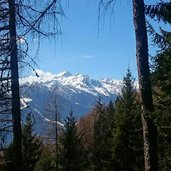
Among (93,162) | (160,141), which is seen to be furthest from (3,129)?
(93,162)

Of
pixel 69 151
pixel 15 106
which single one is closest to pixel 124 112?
pixel 69 151

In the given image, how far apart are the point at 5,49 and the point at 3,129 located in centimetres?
214

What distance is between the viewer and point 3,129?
11.5 meters

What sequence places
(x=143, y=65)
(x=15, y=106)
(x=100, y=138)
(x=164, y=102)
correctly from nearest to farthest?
(x=143, y=65) < (x=15, y=106) < (x=164, y=102) < (x=100, y=138)

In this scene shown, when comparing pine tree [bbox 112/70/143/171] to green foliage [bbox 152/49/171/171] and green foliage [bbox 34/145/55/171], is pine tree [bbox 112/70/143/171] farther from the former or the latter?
green foliage [bbox 152/49/171/171]

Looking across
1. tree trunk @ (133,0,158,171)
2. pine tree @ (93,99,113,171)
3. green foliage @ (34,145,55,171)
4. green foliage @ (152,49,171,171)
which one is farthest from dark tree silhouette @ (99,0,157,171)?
pine tree @ (93,99,113,171)

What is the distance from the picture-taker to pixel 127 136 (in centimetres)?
3625

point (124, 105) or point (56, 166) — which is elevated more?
point (124, 105)

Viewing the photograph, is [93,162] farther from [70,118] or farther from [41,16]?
[41,16]

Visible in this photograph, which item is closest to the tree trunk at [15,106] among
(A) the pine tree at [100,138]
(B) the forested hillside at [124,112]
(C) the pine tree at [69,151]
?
(B) the forested hillside at [124,112]

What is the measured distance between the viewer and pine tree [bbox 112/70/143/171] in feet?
118

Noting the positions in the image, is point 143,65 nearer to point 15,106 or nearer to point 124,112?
point 15,106

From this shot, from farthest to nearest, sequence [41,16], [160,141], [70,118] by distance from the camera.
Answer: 1. [70,118]
2. [160,141]
3. [41,16]

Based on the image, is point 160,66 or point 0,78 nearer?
point 0,78
